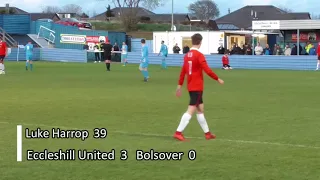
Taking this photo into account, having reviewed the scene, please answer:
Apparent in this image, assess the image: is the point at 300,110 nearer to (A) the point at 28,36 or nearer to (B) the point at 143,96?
(B) the point at 143,96

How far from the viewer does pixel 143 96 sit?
2047cm

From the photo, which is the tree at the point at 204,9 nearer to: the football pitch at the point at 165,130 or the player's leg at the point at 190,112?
the football pitch at the point at 165,130

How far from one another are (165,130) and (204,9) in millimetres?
121907

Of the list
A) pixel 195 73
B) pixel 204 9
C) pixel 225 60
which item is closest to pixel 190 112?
pixel 195 73

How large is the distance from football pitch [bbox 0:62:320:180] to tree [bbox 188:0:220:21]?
107781mm

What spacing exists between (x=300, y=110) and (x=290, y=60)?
2570cm

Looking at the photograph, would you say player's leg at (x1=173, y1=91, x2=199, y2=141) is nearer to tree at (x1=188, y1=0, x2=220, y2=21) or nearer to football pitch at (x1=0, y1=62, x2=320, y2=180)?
football pitch at (x1=0, y1=62, x2=320, y2=180)

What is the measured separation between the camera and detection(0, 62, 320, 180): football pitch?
8.91m

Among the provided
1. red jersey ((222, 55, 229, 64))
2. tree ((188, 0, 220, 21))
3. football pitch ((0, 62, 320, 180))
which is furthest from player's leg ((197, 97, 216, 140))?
tree ((188, 0, 220, 21))

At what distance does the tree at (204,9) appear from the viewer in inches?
5128

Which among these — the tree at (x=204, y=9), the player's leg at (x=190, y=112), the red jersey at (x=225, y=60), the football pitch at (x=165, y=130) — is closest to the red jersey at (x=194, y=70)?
the player's leg at (x=190, y=112)

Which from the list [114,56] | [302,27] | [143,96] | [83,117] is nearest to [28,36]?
[114,56]

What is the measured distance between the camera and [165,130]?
503 inches

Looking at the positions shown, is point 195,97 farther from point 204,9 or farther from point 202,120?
point 204,9
